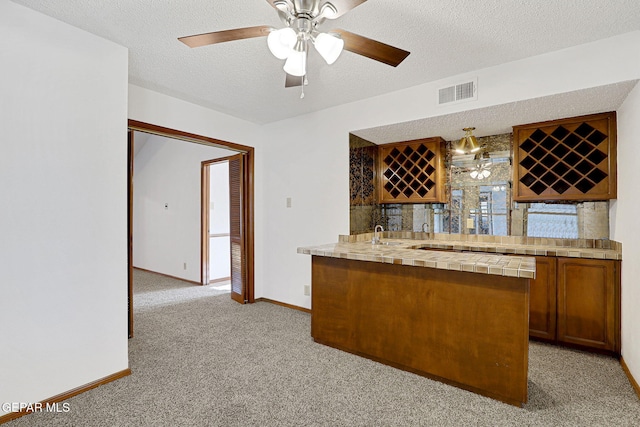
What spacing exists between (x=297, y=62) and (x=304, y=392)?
2.01 m

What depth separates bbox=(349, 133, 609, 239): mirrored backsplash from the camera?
3.08 meters

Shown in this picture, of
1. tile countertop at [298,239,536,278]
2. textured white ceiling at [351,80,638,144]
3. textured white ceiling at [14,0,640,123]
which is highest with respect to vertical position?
textured white ceiling at [14,0,640,123]

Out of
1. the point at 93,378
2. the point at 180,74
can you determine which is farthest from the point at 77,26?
the point at 93,378

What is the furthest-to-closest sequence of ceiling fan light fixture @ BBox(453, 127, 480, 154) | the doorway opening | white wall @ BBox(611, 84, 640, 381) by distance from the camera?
the doorway opening
ceiling fan light fixture @ BBox(453, 127, 480, 154)
white wall @ BBox(611, 84, 640, 381)

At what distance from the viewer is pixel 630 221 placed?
229 cm

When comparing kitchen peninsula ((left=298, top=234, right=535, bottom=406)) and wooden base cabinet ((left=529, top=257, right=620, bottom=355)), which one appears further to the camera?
wooden base cabinet ((left=529, top=257, right=620, bottom=355))

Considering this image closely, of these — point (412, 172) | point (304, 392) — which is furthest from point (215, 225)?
point (304, 392)

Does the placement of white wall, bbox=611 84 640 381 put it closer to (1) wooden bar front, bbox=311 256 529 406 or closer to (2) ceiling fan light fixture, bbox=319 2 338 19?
(1) wooden bar front, bbox=311 256 529 406

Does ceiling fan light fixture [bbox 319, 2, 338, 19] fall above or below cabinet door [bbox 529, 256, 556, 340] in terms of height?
above

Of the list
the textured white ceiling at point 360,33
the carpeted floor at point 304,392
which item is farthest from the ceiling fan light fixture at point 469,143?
the carpeted floor at point 304,392

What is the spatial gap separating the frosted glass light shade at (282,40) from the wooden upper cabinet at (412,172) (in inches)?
98.6

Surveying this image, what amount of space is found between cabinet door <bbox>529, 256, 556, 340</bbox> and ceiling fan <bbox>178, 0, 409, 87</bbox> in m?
2.27

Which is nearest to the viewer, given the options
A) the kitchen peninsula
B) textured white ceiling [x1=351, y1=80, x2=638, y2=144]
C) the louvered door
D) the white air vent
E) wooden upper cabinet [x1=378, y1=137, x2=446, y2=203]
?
the kitchen peninsula

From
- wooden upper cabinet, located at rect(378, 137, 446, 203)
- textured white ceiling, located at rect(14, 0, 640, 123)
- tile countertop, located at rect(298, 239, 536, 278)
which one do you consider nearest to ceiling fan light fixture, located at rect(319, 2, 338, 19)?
textured white ceiling, located at rect(14, 0, 640, 123)
